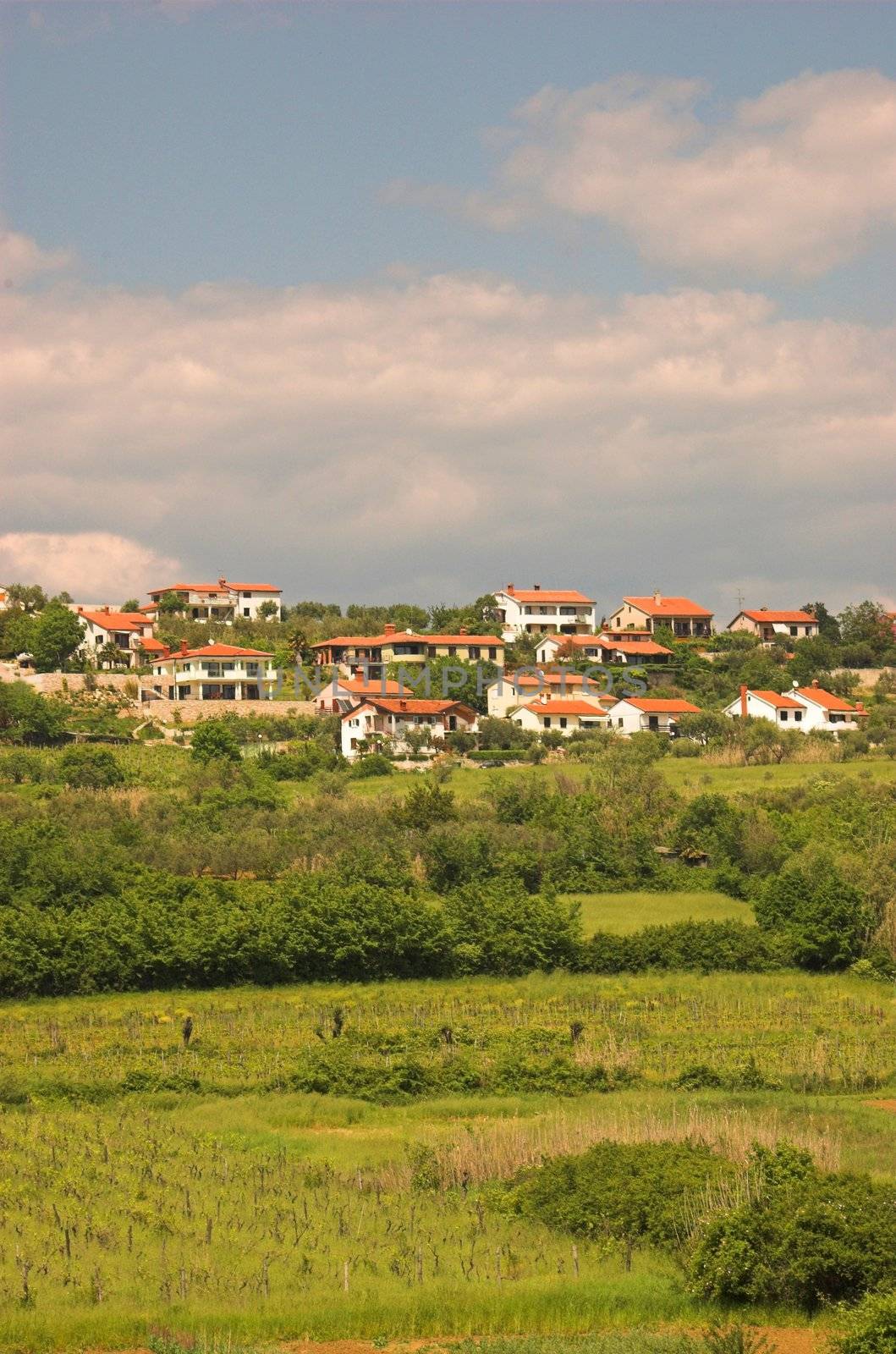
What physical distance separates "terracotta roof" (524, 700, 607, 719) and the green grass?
26.2 metres

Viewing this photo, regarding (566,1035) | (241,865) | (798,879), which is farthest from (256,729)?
(566,1035)

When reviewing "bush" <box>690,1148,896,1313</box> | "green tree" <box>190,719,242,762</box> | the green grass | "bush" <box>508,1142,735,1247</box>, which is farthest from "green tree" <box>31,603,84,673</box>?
"bush" <box>690,1148,896,1313</box>

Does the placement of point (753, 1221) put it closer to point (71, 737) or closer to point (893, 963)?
point (893, 963)

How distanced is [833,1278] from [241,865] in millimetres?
34937

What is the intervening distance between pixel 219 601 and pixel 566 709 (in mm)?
32798

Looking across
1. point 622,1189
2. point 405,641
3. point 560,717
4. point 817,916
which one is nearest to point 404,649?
point 405,641

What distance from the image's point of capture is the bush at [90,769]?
63438mm

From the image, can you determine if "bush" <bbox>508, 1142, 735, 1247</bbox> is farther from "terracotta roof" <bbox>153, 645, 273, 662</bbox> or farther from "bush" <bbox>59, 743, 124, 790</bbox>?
"terracotta roof" <bbox>153, 645, 273, 662</bbox>

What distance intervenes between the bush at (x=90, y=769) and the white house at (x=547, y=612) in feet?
137

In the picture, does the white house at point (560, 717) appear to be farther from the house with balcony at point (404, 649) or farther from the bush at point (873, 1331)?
the bush at point (873, 1331)

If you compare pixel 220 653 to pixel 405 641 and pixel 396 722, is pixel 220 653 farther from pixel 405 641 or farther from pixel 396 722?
pixel 396 722

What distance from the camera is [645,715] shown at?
80000 millimetres

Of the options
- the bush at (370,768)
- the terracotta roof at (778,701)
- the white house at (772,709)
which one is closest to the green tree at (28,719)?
the bush at (370,768)

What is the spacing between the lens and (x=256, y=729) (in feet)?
247
